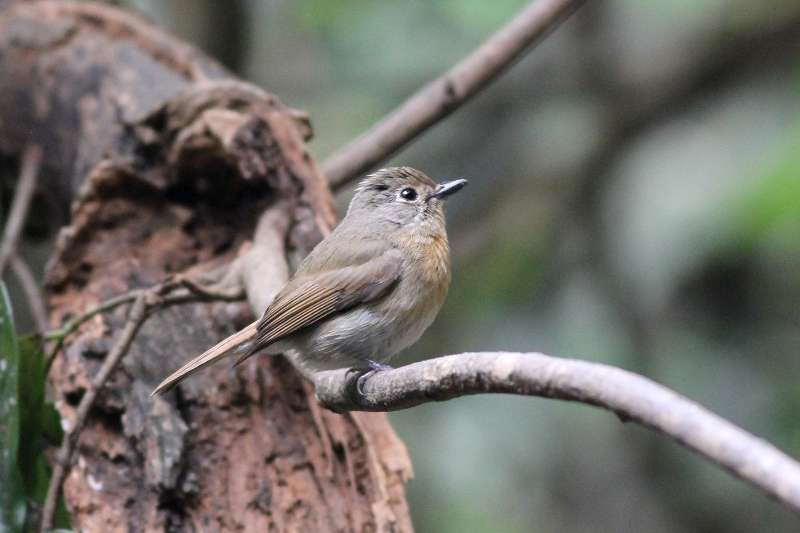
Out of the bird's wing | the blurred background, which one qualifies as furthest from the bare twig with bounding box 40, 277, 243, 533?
the blurred background

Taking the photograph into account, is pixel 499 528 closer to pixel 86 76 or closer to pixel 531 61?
pixel 531 61

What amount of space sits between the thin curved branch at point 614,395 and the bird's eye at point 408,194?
1.64 m

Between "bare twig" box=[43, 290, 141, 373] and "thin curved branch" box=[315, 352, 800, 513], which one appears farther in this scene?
"bare twig" box=[43, 290, 141, 373]

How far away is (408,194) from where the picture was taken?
13.5 feet

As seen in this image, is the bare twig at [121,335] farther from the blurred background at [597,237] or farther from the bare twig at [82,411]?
the blurred background at [597,237]

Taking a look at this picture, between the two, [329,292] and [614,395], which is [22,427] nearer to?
[329,292]

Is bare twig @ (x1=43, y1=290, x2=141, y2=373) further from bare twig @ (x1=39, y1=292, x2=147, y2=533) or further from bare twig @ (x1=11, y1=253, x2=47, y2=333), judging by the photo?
bare twig @ (x1=11, y1=253, x2=47, y2=333)

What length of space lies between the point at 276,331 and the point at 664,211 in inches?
124

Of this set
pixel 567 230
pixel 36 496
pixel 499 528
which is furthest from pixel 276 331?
pixel 499 528

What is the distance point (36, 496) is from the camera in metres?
3.44

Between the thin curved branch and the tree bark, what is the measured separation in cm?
85

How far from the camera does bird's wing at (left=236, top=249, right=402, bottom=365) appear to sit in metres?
3.41

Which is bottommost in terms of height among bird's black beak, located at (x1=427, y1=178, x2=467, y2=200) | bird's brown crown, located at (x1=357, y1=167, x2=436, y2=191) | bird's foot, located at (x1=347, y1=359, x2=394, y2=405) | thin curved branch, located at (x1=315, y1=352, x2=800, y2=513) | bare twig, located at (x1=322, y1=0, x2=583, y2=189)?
thin curved branch, located at (x1=315, y1=352, x2=800, y2=513)

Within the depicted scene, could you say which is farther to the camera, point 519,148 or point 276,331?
point 519,148
